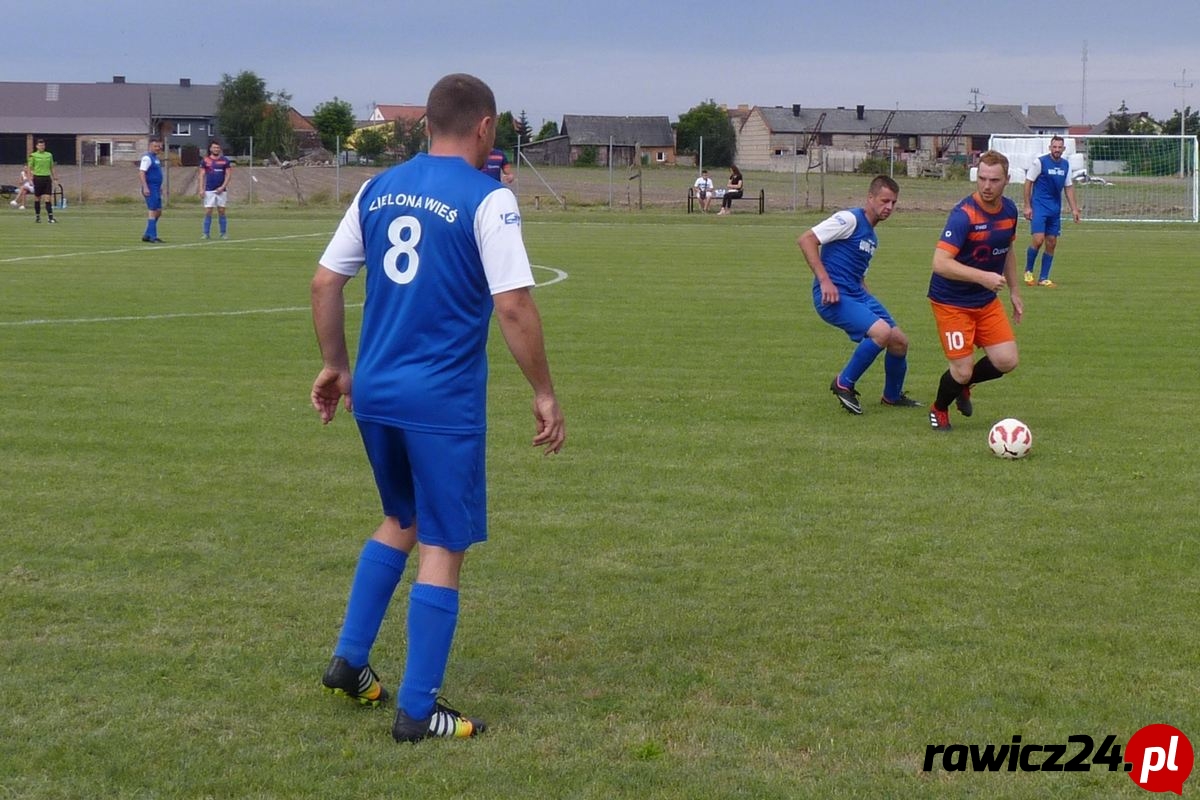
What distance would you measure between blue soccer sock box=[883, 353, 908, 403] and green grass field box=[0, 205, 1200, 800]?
501mm

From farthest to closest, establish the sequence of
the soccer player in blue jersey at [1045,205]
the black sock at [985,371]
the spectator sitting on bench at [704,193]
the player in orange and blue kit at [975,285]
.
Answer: the spectator sitting on bench at [704,193] → the soccer player in blue jersey at [1045,205] → the black sock at [985,371] → the player in orange and blue kit at [975,285]

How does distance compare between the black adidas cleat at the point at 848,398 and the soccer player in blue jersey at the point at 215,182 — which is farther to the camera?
the soccer player in blue jersey at the point at 215,182

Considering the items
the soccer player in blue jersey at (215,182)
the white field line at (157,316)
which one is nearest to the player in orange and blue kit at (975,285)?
the white field line at (157,316)

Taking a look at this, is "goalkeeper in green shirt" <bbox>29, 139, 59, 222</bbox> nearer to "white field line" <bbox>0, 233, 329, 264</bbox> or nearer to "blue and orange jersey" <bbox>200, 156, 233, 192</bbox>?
"blue and orange jersey" <bbox>200, 156, 233, 192</bbox>

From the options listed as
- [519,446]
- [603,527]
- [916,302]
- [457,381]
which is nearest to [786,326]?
[916,302]

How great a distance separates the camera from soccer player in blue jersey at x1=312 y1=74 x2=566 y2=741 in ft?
14.1

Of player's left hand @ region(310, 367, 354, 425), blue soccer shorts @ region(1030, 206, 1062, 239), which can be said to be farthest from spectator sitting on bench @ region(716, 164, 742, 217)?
player's left hand @ region(310, 367, 354, 425)

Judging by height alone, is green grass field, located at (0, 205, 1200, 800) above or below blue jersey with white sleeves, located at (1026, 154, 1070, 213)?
below

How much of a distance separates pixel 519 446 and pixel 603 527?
84.2 inches

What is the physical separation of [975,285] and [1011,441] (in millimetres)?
1530

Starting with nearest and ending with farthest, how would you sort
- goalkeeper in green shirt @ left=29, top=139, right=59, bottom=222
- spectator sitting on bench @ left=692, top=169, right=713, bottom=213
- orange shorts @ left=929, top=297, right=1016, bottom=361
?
orange shorts @ left=929, top=297, right=1016, bottom=361 < goalkeeper in green shirt @ left=29, top=139, right=59, bottom=222 < spectator sitting on bench @ left=692, top=169, right=713, bottom=213

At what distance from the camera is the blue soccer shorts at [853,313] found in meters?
10.9

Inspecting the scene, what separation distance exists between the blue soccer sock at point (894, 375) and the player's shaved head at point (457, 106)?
22.3ft

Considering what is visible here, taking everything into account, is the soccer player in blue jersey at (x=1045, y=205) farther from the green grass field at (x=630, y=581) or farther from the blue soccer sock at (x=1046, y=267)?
the green grass field at (x=630, y=581)
